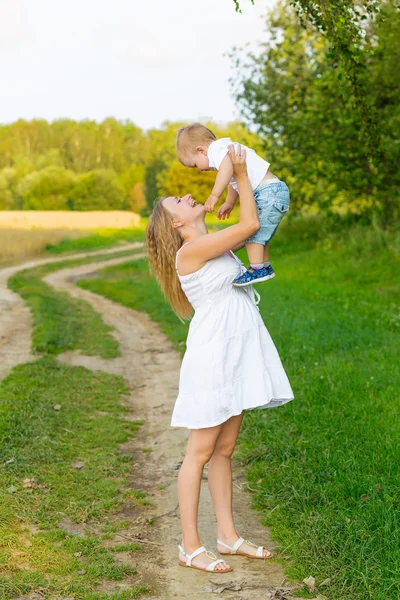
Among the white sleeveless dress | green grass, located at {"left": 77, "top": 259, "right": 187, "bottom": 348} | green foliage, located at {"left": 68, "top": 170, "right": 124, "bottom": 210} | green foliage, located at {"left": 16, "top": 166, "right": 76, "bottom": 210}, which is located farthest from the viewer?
green foliage, located at {"left": 68, "top": 170, "right": 124, "bottom": 210}

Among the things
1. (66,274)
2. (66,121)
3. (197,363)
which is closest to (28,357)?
(197,363)

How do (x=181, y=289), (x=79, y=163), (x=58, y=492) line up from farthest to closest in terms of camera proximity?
(x=79, y=163), (x=58, y=492), (x=181, y=289)

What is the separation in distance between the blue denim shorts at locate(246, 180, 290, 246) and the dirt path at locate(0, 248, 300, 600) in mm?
1906

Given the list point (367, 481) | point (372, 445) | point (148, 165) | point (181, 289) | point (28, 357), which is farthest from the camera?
point (148, 165)

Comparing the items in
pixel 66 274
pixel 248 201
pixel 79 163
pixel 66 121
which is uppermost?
pixel 66 121

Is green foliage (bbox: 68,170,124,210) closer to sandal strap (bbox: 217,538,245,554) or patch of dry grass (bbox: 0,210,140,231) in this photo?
patch of dry grass (bbox: 0,210,140,231)

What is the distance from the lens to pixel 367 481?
4.99 m

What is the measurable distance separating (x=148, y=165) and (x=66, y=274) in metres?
→ 59.9

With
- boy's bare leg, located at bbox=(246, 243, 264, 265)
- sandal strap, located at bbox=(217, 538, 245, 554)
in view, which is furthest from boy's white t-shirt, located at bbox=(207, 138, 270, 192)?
sandal strap, located at bbox=(217, 538, 245, 554)

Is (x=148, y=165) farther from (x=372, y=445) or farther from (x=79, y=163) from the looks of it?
(x=372, y=445)

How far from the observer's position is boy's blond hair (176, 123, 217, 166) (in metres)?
4.43

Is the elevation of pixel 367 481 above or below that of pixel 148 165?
below

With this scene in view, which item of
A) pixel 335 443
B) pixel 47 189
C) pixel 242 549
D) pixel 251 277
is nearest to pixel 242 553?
pixel 242 549

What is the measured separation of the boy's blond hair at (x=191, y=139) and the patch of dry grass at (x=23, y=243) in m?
24.9
